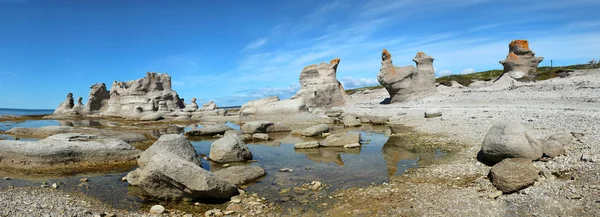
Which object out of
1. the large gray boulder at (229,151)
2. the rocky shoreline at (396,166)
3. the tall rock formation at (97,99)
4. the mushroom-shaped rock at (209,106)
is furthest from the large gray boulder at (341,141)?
the tall rock formation at (97,99)

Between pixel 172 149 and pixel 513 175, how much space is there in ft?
38.9

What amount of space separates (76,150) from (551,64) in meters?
96.0

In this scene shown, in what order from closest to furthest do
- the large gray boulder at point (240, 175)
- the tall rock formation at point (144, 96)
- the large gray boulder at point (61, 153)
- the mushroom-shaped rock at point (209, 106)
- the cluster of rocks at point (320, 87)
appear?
the large gray boulder at point (240, 175) → the large gray boulder at point (61, 153) → the cluster of rocks at point (320, 87) → the mushroom-shaped rock at point (209, 106) → the tall rock formation at point (144, 96)

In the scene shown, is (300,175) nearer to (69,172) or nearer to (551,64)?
(69,172)

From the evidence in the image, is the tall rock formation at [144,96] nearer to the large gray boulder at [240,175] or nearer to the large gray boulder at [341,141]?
the large gray boulder at [341,141]

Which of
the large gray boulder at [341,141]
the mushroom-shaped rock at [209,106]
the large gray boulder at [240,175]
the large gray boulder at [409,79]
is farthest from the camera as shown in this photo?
the mushroom-shaped rock at [209,106]

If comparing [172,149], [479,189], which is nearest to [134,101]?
[172,149]

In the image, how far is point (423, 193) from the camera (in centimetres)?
959

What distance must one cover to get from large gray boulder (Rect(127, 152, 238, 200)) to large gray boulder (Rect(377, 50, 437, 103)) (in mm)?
36559

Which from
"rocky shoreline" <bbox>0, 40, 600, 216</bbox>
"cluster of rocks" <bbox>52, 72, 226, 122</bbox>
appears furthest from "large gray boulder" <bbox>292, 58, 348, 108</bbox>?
"rocky shoreline" <bbox>0, 40, 600, 216</bbox>

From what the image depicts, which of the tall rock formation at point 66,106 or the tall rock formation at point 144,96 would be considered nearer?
the tall rock formation at point 144,96

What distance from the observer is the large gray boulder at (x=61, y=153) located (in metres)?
13.7

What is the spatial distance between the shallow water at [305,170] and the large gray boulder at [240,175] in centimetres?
29

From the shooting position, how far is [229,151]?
1561 centimetres
